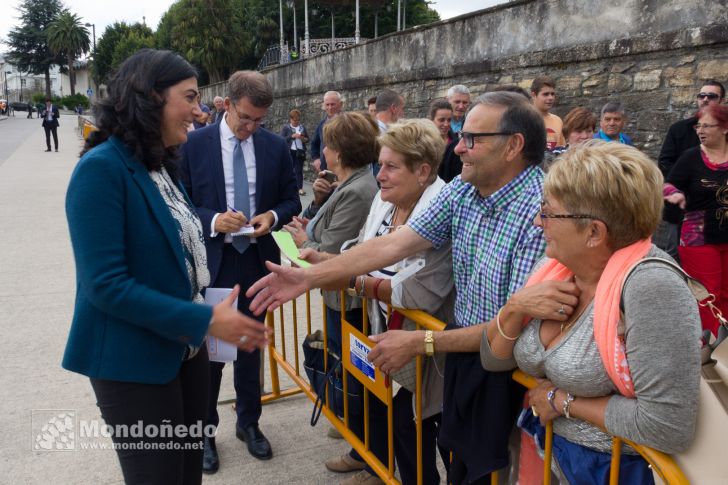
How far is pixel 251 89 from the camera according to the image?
321cm

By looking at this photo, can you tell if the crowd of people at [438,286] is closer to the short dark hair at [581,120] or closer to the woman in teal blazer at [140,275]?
the woman in teal blazer at [140,275]

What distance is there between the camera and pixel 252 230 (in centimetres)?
331

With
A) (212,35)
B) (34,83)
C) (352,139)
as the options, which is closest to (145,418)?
(352,139)

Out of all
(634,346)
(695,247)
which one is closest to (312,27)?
(695,247)

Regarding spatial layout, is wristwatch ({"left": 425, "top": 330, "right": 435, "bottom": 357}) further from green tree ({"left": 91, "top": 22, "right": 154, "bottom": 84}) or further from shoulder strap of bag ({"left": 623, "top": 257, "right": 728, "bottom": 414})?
green tree ({"left": 91, "top": 22, "right": 154, "bottom": 84})

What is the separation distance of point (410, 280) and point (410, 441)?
0.75 metres

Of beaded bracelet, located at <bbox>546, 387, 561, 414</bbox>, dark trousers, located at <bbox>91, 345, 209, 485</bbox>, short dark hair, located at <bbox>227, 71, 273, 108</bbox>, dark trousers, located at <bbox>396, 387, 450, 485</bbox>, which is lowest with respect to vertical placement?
dark trousers, located at <bbox>396, 387, 450, 485</bbox>

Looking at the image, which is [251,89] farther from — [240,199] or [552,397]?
[552,397]

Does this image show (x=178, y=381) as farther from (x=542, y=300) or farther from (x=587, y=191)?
(x=587, y=191)

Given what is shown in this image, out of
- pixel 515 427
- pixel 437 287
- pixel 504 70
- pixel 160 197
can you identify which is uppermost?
pixel 504 70

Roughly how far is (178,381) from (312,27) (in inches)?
1831

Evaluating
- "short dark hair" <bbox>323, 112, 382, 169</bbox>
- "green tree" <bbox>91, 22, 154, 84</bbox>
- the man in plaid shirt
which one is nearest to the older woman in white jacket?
the man in plaid shirt

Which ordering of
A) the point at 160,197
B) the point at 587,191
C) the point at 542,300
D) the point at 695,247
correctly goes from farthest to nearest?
the point at 695,247, the point at 160,197, the point at 542,300, the point at 587,191

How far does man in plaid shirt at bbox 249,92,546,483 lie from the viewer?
1.95 meters
